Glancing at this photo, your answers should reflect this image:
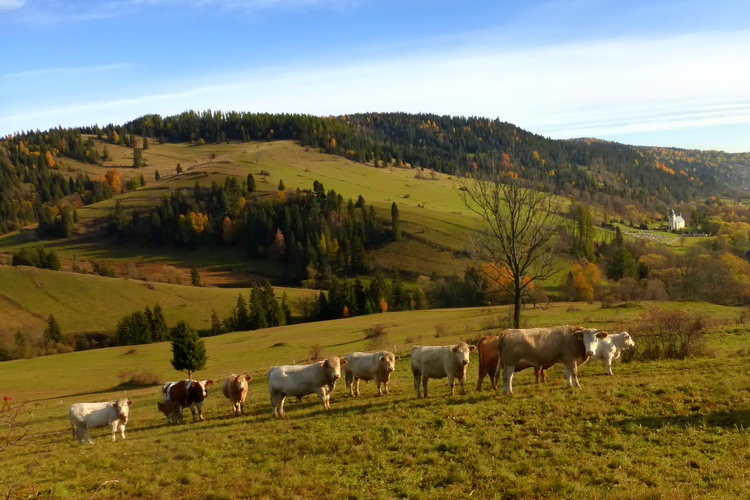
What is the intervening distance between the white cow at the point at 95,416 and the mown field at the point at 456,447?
0.77m

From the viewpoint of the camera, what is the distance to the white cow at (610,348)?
64.6 ft

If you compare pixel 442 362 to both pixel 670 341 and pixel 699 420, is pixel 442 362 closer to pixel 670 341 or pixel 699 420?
pixel 699 420

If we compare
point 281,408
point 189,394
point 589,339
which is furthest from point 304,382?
point 589,339

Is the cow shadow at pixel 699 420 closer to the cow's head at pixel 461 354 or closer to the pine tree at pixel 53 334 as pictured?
the cow's head at pixel 461 354

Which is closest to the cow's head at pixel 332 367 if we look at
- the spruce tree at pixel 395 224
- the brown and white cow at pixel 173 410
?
the brown and white cow at pixel 173 410

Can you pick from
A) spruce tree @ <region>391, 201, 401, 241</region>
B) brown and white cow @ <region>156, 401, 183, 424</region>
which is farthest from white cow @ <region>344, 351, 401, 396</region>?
spruce tree @ <region>391, 201, 401, 241</region>

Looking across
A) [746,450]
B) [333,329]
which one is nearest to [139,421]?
[746,450]

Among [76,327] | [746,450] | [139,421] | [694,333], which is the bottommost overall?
[76,327]

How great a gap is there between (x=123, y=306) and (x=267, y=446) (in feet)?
334

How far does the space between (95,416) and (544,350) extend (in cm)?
1682

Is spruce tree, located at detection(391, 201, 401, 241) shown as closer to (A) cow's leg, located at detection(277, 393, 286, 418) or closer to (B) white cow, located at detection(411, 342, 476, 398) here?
(B) white cow, located at detection(411, 342, 476, 398)

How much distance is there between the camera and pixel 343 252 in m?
146

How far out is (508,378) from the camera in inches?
658

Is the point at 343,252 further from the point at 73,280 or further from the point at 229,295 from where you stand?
the point at 73,280
